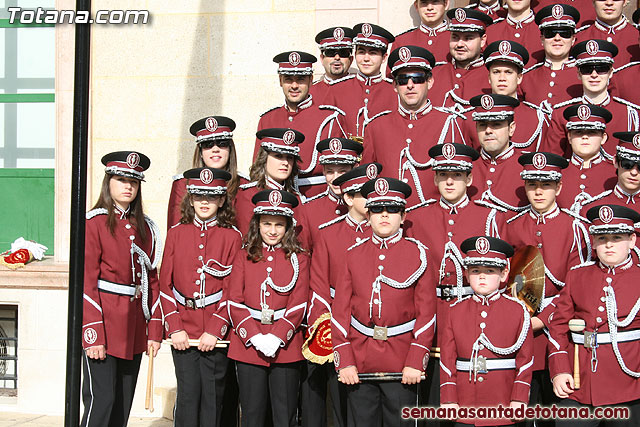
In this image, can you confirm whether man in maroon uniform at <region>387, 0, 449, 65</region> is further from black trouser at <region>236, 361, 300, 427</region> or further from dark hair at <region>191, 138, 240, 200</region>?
black trouser at <region>236, 361, 300, 427</region>

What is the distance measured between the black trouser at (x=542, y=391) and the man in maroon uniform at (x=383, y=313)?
3.10 ft

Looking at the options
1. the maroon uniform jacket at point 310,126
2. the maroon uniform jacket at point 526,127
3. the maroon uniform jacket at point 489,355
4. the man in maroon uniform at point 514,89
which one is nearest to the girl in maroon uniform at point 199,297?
the maroon uniform jacket at point 310,126

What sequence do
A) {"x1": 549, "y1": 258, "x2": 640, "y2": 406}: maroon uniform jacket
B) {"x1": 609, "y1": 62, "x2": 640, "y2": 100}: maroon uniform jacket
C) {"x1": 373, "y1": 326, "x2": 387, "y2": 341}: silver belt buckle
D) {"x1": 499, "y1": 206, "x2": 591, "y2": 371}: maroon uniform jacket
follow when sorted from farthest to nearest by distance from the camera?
{"x1": 609, "y1": 62, "x2": 640, "y2": 100}: maroon uniform jacket → {"x1": 499, "y1": 206, "x2": 591, "y2": 371}: maroon uniform jacket → {"x1": 373, "y1": 326, "x2": 387, "y2": 341}: silver belt buckle → {"x1": 549, "y1": 258, "x2": 640, "y2": 406}: maroon uniform jacket

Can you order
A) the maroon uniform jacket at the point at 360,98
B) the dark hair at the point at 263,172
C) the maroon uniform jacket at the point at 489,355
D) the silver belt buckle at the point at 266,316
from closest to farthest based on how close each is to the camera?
the maroon uniform jacket at the point at 489,355
the silver belt buckle at the point at 266,316
the dark hair at the point at 263,172
the maroon uniform jacket at the point at 360,98

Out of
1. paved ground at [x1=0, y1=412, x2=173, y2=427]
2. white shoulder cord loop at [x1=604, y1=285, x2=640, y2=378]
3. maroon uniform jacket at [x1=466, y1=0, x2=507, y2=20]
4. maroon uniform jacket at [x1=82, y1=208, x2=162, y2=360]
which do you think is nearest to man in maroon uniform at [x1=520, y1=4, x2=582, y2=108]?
maroon uniform jacket at [x1=466, y1=0, x2=507, y2=20]

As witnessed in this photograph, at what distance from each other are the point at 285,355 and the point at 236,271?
2.23 ft

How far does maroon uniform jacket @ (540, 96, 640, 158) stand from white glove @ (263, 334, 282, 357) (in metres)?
2.67

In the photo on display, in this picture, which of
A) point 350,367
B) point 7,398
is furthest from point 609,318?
point 7,398

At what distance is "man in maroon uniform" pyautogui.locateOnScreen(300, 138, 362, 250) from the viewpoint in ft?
23.9

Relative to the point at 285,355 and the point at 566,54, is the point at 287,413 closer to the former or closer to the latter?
the point at 285,355

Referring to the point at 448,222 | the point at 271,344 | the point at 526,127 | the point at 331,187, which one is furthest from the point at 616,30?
the point at 271,344

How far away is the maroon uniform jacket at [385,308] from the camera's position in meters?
6.30

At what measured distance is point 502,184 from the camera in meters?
7.20

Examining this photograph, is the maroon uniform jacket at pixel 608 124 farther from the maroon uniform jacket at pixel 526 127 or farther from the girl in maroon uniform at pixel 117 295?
the girl in maroon uniform at pixel 117 295
